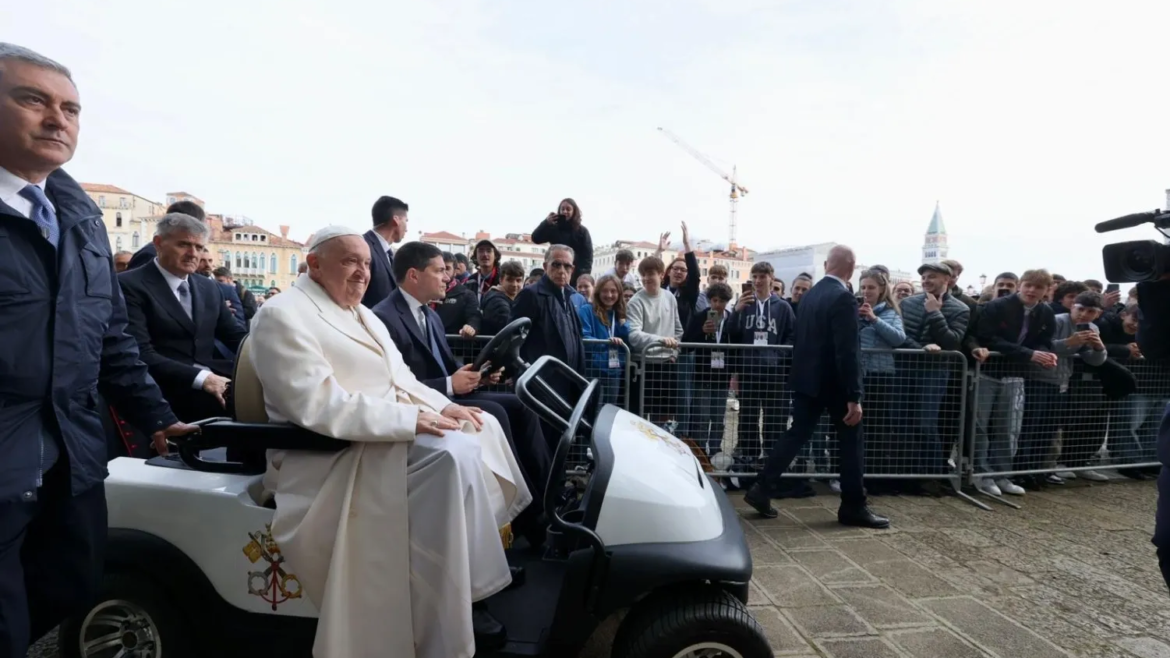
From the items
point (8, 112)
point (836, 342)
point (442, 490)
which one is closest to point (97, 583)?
point (442, 490)

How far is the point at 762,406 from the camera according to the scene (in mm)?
5324

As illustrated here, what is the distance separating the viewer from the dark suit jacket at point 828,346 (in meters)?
4.35

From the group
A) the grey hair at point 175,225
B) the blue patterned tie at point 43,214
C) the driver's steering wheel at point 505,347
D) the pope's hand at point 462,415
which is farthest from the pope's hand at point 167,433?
the grey hair at point 175,225

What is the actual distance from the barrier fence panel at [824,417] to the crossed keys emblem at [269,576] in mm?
3350

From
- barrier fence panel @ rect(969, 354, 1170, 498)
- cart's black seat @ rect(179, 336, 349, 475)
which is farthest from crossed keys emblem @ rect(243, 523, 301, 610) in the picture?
barrier fence panel @ rect(969, 354, 1170, 498)

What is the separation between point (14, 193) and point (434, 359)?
1999 millimetres

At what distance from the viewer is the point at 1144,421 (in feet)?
19.9

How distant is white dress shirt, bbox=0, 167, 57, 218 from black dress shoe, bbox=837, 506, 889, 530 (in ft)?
15.3

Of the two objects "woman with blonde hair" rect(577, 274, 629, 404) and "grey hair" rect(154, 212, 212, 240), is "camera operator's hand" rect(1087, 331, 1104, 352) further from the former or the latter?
"grey hair" rect(154, 212, 212, 240)

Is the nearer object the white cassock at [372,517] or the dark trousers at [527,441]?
the white cassock at [372,517]

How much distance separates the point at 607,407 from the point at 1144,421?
6.25 metres

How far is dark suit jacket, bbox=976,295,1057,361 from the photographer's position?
533 cm

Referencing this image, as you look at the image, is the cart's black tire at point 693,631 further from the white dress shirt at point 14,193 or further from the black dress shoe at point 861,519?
the black dress shoe at point 861,519

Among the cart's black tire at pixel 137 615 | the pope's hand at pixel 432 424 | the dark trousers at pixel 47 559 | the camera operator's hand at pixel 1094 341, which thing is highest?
the camera operator's hand at pixel 1094 341
